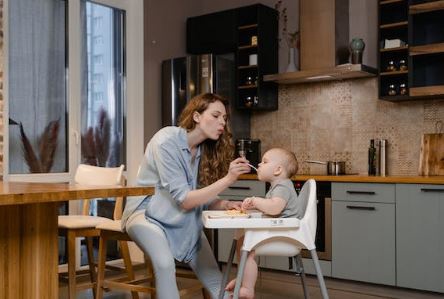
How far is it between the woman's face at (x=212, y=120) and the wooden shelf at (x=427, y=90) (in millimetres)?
2048

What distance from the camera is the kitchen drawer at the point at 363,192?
3.79 m

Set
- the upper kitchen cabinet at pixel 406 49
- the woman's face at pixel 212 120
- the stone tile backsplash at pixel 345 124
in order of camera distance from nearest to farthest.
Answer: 1. the woman's face at pixel 212 120
2. the upper kitchen cabinet at pixel 406 49
3. the stone tile backsplash at pixel 345 124

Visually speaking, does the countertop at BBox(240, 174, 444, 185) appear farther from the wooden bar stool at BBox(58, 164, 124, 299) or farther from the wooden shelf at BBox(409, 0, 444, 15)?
the wooden bar stool at BBox(58, 164, 124, 299)

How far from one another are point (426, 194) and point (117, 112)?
8.97ft

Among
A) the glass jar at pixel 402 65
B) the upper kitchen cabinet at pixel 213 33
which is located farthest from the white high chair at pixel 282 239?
the upper kitchen cabinet at pixel 213 33

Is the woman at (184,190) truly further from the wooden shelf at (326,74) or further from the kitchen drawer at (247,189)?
the wooden shelf at (326,74)

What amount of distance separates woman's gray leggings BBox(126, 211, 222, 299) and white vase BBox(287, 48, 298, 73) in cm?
258

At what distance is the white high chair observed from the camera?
7.17ft

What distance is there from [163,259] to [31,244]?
1.80 ft

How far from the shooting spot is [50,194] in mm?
1649

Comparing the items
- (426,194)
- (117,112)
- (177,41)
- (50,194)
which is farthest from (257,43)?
(50,194)

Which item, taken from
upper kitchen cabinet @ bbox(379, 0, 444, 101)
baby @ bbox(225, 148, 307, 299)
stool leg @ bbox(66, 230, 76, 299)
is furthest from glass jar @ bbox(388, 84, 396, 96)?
stool leg @ bbox(66, 230, 76, 299)

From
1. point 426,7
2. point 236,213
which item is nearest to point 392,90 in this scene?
point 426,7

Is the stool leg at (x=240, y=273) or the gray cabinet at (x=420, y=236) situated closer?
the stool leg at (x=240, y=273)
